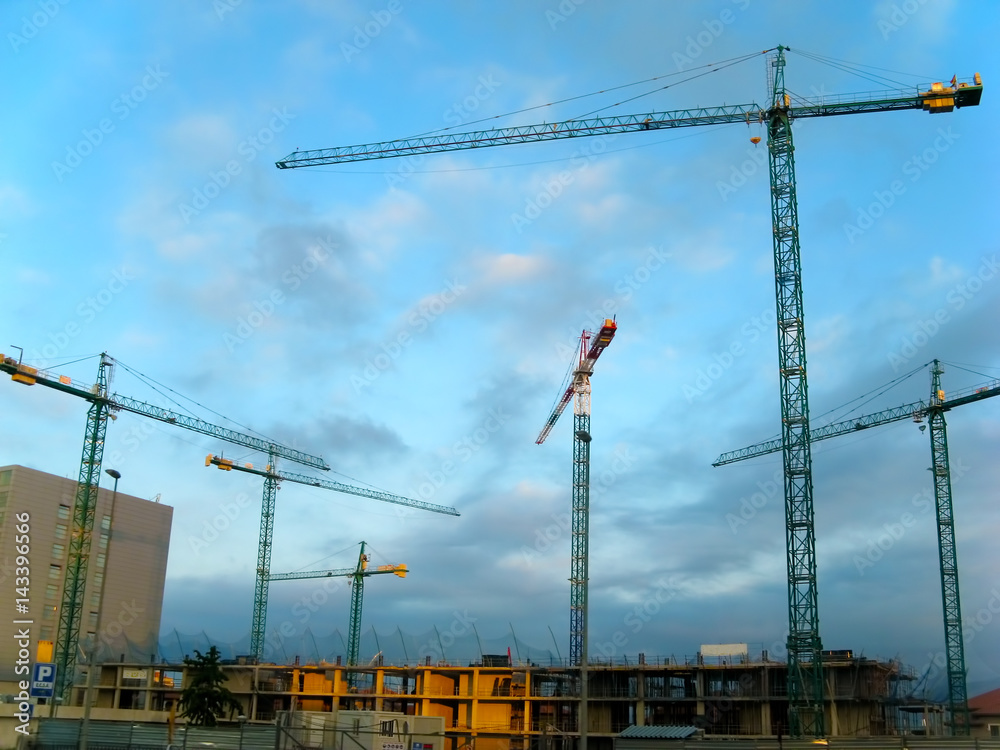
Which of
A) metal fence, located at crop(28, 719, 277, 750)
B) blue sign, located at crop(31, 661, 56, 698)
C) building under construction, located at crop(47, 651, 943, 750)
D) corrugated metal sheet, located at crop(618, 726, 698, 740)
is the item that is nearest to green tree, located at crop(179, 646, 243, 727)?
metal fence, located at crop(28, 719, 277, 750)

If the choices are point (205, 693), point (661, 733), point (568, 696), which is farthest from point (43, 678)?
point (568, 696)

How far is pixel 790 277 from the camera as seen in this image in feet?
237

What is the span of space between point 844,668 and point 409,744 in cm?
4026

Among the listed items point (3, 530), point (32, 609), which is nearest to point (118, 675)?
point (32, 609)

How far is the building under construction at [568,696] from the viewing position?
7769cm

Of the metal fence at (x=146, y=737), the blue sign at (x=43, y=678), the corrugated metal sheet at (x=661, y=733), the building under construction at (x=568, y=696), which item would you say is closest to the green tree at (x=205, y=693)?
the metal fence at (x=146, y=737)

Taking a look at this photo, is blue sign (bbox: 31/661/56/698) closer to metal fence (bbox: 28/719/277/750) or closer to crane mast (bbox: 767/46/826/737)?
metal fence (bbox: 28/719/277/750)

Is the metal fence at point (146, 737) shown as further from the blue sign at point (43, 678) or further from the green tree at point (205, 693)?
the blue sign at point (43, 678)

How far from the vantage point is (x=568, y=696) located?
89.1 meters

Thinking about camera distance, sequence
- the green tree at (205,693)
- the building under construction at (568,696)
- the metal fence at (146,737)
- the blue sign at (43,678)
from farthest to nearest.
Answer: the building under construction at (568,696) → the blue sign at (43,678) → the green tree at (205,693) → the metal fence at (146,737)

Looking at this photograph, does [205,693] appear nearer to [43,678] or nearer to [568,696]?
[43,678]

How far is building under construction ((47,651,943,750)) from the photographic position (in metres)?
77.7

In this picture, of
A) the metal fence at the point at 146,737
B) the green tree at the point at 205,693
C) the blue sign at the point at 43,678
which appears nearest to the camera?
the metal fence at the point at 146,737

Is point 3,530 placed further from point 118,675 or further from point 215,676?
point 215,676
